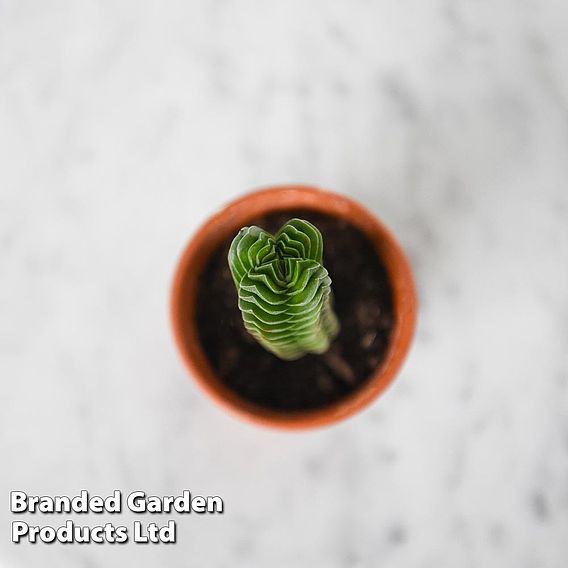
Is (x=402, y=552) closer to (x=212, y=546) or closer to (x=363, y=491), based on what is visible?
(x=363, y=491)

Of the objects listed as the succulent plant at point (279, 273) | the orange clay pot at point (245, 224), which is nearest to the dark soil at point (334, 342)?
the orange clay pot at point (245, 224)

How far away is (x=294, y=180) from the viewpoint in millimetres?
783

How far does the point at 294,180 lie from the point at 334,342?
19 centimetres

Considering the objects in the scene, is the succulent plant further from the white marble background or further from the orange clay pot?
the white marble background

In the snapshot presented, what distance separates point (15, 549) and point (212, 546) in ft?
0.67

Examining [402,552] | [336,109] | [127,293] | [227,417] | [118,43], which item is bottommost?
[402,552]

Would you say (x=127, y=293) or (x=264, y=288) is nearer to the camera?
(x=264, y=288)

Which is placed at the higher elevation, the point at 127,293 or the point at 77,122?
the point at 77,122

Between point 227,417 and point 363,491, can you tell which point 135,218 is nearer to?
point 227,417

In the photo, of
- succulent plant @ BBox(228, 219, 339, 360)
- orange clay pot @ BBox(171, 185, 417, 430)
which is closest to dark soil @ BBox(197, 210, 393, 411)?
orange clay pot @ BBox(171, 185, 417, 430)

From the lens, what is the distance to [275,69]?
80 centimetres

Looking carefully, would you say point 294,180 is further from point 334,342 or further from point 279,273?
point 279,273

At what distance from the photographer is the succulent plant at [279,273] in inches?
19.3

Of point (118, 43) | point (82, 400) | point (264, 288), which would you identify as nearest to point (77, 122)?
point (118, 43)
